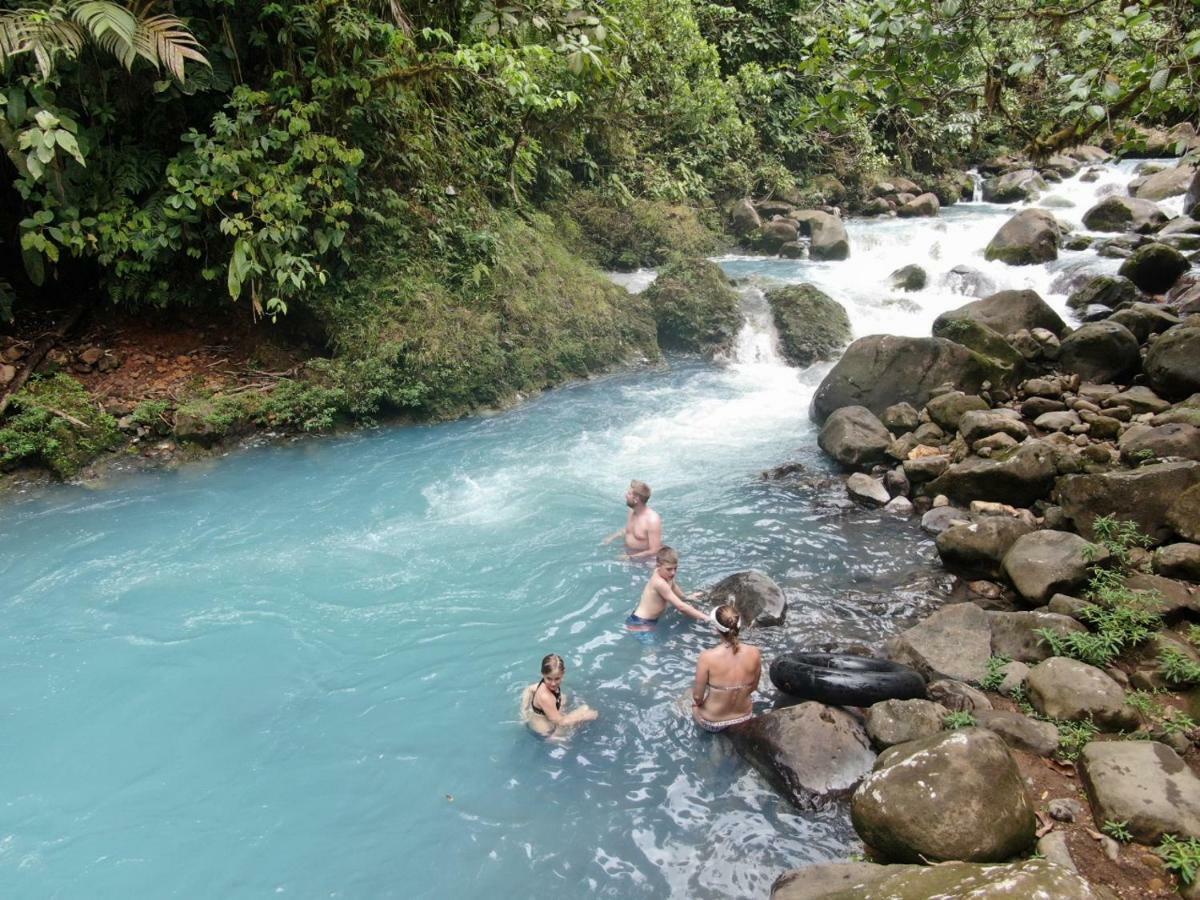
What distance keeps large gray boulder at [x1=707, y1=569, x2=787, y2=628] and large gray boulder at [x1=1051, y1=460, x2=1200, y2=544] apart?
276cm

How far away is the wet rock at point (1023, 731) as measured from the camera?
473cm

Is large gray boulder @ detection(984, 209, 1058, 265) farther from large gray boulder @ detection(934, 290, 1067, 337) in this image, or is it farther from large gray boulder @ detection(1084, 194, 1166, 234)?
large gray boulder @ detection(934, 290, 1067, 337)

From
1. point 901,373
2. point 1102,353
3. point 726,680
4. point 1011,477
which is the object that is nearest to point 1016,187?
point 1102,353

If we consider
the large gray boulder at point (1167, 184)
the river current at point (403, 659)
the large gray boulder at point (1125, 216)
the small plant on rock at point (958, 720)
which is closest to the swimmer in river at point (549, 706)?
the river current at point (403, 659)

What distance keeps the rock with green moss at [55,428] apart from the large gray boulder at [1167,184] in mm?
21672

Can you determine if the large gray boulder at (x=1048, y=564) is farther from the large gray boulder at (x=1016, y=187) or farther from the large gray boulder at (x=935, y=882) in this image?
the large gray boulder at (x=1016, y=187)

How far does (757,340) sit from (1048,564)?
8319mm

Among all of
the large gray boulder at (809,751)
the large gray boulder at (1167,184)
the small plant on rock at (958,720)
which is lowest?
the large gray boulder at (809,751)

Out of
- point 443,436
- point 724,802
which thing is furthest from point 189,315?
point 724,802

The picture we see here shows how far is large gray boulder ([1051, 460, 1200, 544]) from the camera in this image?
251 inches

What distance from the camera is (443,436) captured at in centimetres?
1090

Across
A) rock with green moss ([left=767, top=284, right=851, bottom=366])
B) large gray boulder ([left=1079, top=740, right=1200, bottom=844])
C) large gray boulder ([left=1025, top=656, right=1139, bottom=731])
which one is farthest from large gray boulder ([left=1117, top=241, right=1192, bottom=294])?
large gray boulder ([left=1079, top=740, right=1200, bottom=844])

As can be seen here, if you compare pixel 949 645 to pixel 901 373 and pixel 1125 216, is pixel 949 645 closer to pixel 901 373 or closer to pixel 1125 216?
pixel 901 373

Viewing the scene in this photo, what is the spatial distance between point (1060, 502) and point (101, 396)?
11.1m
